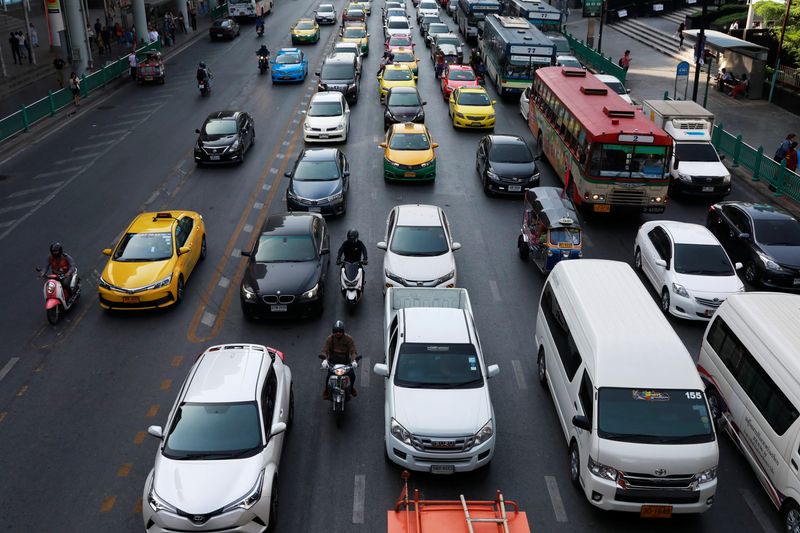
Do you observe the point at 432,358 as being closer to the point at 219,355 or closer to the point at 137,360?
the point at 219,355

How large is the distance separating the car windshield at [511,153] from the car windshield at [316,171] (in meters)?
5.26

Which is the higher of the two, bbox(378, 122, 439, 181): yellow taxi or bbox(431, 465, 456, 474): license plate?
bbox(378, 122, 439, 181): yellow taxi

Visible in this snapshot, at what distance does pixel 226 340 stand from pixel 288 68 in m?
26.9

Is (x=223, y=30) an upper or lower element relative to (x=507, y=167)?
upper

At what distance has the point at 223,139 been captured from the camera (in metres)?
26.6

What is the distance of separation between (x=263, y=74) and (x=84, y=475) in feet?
112

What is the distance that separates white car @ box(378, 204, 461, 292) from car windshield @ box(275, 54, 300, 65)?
79.6 feet

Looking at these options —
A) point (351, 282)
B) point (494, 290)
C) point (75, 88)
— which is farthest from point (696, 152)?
point (75, 88)

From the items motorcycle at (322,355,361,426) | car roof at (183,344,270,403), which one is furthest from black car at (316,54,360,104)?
car roof at (183,344,270,403)

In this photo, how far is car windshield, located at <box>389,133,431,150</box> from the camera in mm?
25531

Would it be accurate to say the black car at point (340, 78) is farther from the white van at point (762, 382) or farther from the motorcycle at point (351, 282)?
the white van at point (762, 382)

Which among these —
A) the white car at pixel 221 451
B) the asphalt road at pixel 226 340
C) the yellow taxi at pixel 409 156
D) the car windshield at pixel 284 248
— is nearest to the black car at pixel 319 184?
the asphalt road at pixel 226 340

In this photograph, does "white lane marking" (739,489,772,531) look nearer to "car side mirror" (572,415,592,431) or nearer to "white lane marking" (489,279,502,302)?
"car side mirror" (572,415,592,431)

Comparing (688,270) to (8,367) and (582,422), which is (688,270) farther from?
(8,367)
